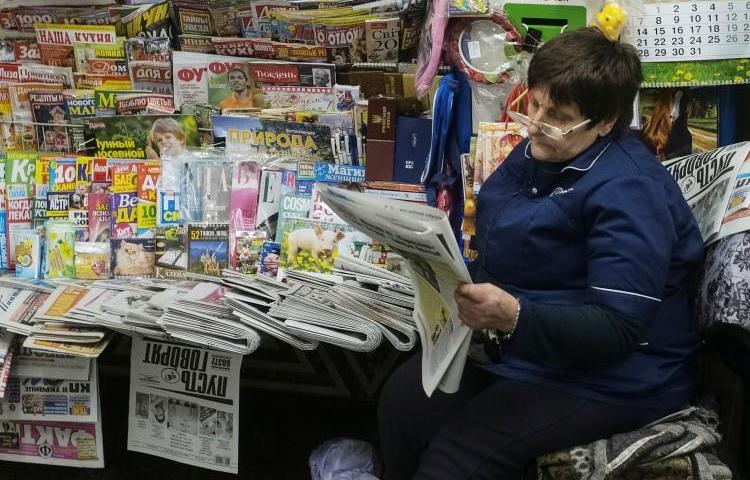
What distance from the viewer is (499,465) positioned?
1.67 m

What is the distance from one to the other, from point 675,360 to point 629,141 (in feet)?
1.51

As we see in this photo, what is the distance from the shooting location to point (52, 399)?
2.40 meters

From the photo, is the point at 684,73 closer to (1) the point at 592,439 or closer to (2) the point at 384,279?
(2) the point at 384,279

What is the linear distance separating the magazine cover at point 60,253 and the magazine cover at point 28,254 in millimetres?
29

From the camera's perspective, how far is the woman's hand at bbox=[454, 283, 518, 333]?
1511 millimetres

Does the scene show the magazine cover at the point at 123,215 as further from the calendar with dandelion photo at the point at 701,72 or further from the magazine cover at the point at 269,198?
the calendar with dandelion photo at the point at 701,72

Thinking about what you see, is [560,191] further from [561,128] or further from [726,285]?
[726,285]

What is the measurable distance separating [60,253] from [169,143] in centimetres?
49

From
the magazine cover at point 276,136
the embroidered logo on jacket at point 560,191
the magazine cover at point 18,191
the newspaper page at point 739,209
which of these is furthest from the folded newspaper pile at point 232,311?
the newspaper page at point 739,209

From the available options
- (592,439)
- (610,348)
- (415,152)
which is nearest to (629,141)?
(610,348)

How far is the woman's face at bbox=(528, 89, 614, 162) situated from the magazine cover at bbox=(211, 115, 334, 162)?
1045 millimetres

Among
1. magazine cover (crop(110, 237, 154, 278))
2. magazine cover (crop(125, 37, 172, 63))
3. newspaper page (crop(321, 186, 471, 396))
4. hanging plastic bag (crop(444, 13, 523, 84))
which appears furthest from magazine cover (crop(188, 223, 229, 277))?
newspaper page (crop(321, 186, 471, 396))

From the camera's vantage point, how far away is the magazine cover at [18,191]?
106 inches

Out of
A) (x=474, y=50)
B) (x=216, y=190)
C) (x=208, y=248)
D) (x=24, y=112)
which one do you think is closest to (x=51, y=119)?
(x=24, y=112)
